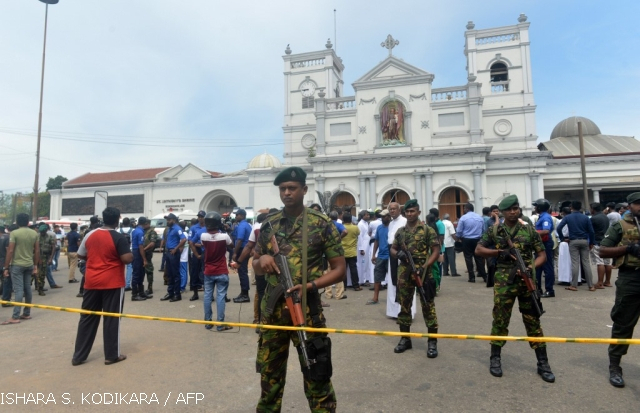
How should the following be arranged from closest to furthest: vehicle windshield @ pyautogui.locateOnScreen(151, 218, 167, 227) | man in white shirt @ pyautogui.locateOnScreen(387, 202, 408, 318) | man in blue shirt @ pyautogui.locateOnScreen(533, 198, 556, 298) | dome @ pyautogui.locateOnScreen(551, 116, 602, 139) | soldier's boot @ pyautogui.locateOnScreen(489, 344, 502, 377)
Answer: soldier's boot @ pyautogui.locateOnScreen(489, 344, 502, 377), man in white shirt @ pyautogui.locateOnScreen(387, 202, 408, 318), man in blue shirt @ pyautogui.locateOnScreen(533, 198, 556, 298), vehicle windshield @ pyautogui.locateOnScreen(151, 218, 167, 227), dome @ pyautogui.locateOnScreen(551, 116, 602, 139)

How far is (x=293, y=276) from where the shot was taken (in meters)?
2.51

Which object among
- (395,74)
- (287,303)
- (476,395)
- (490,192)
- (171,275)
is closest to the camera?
(287,303)

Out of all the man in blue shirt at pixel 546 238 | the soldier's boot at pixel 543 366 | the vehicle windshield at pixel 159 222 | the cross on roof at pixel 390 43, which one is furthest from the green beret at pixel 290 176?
the cross on roof at pixel 390 43

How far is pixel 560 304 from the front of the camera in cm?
660

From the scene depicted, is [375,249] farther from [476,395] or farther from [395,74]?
[395,74]

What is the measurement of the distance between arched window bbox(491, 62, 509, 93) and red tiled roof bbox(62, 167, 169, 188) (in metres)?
30.2

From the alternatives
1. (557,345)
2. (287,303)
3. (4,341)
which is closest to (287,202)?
(287,303)

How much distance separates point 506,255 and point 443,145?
23686 mm

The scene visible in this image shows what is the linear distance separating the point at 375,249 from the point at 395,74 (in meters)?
23.6

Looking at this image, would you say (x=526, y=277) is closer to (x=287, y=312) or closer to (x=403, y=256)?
(x=403, y=256)

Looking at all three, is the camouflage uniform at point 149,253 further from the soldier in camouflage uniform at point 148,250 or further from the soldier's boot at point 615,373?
the soldier's boot at point 615,373

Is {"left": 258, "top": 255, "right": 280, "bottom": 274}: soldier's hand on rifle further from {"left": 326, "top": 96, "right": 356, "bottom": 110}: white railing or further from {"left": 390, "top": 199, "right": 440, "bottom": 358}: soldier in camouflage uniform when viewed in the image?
{"left": 326, "top": 96, "right": 356, "bottom": 110}: white railing

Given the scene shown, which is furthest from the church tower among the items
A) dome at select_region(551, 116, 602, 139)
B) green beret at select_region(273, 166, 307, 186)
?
green beret at select_region(273, 166, 307, 186)

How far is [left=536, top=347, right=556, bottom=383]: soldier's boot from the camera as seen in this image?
3512 mm
